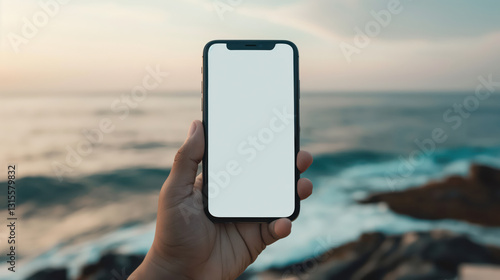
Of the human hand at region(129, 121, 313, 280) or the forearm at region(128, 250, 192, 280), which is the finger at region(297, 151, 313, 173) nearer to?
the human hand at region(129, 121, 313, 280)

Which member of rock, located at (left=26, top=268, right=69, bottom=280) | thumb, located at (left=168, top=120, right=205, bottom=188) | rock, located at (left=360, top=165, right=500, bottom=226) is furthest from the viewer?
rock, located at (left=360, top=165, right=500, bottom=226)

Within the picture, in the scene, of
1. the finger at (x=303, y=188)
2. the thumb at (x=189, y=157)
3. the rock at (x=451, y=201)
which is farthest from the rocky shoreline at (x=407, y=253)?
the thumb at (x=189, y=157)

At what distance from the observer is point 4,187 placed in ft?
16.8

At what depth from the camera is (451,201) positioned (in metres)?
5.92

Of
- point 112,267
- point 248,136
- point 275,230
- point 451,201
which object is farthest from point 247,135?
point 451,201

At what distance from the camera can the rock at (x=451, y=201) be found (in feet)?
18.6

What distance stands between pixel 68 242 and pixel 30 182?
4.97 ft

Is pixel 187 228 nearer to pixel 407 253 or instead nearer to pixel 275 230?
pixel 275 230

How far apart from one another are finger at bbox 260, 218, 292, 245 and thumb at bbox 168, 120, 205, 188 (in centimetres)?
37

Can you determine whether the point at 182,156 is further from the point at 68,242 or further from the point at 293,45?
the point at 68,242

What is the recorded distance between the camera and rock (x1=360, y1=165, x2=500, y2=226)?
223 inches

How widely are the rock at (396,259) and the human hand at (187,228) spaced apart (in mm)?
2772

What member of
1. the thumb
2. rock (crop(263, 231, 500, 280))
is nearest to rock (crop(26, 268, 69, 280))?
rock (crop(263, 231, 500, 280))

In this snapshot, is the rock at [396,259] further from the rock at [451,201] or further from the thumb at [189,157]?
the thumb at [189,157]
